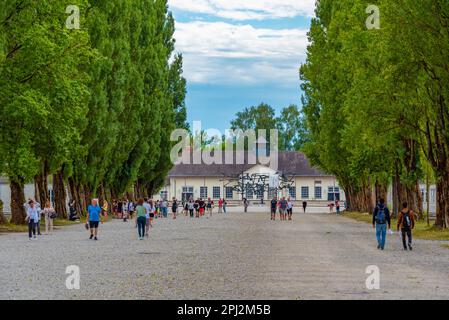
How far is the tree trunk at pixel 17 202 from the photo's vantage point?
5050cm

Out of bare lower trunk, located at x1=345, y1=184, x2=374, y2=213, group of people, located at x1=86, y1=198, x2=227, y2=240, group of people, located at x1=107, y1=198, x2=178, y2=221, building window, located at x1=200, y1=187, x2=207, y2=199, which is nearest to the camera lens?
group of people, located at x1=86, y1=198, x2=227, y2=240

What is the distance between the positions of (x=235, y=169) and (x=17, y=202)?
99461mm

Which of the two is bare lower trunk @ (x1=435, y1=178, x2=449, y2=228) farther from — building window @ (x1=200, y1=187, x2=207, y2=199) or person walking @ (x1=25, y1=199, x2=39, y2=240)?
building window @ (x1=200, y1=187, x2=207, y2=199)

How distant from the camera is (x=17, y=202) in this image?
5069 centimetres

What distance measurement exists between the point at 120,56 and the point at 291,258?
127ft

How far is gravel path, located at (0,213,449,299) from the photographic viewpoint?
17.5 meters

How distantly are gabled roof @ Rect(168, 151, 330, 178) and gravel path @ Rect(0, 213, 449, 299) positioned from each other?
107 m

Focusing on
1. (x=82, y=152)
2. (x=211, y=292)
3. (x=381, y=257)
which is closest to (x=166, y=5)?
(x=82, y=152)

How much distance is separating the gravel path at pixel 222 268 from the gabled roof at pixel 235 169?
106702mm

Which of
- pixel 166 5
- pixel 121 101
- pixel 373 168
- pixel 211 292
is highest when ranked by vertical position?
pixel 166 5

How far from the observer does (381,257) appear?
2759 cm

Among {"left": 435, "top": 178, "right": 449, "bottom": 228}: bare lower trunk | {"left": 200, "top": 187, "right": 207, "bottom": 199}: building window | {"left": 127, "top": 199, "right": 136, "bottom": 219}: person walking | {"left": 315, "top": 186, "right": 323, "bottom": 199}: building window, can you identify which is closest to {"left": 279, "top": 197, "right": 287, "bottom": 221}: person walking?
{"left": 127, "top": 199, "right": 136, "bottom": 219}: person walking
